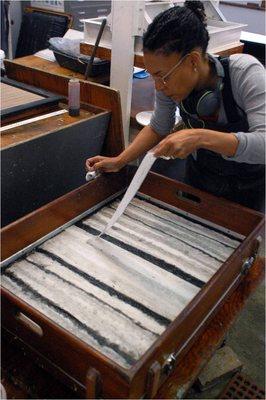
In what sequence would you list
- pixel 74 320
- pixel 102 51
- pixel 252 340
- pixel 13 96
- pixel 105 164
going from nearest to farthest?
pixel 74 320
pixel 105 164
pixel 13 96
pixel 102 51
pixel 252 340

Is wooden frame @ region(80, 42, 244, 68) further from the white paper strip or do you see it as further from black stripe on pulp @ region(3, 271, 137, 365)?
black stripe on pulp @ region(3, 271, 137, 365)

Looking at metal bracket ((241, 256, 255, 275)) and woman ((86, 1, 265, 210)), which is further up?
woman ((86, 1, 265, 210))

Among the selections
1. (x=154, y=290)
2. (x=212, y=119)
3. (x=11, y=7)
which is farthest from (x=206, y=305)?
(x=11, y=7)

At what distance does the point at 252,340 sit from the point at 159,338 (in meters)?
1.35

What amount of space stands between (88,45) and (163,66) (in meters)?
0.93

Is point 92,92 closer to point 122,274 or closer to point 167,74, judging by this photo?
point 167,74

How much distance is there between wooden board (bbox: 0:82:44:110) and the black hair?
0.50 m

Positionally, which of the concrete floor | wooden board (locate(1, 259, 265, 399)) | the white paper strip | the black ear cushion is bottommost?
the concrete floor

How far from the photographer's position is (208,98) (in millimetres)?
1022

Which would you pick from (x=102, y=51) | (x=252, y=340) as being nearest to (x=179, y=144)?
(x=102, y=51)

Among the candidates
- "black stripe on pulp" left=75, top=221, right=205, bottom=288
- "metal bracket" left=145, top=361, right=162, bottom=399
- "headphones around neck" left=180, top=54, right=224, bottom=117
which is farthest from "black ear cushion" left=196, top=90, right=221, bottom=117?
"metal bracket" left=145, top=361, right=162, bottom=399

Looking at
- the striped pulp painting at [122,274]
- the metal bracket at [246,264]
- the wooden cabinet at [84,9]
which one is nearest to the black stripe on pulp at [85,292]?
the striped pulp painting at [122,274]

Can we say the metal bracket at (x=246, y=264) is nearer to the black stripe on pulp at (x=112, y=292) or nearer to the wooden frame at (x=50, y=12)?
the black stripe on pulp at (x=112, y=292)

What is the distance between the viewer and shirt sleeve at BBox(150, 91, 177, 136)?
118cm
